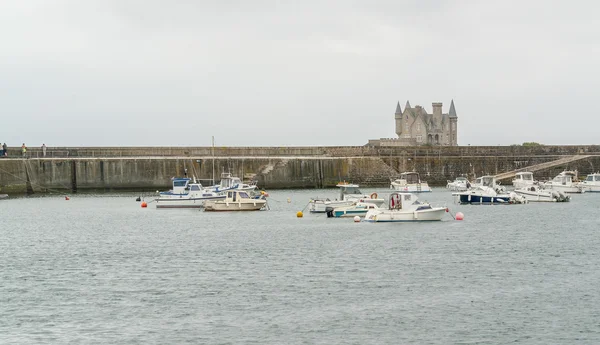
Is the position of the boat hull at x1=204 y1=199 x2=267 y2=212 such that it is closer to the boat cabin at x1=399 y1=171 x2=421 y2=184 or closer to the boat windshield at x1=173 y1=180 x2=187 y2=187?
the boat windshield at x1=173 y1=180 x2=187 y2=187

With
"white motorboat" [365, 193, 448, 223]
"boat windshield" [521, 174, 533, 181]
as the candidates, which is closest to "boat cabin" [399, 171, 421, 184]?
"boat windshield" [521, 174, 533, 181]

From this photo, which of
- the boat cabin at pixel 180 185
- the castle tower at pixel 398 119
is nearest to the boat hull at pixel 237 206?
the boat cabin at pixel 180 185

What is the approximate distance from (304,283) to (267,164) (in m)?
60.9

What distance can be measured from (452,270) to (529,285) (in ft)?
11.9

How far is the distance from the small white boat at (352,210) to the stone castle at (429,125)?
79.8m

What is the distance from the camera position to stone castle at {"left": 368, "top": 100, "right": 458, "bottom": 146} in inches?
5167

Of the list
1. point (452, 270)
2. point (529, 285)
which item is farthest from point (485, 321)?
point (452, 270)

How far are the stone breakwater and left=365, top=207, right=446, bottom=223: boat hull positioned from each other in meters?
39.0

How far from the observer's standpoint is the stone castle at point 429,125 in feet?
431

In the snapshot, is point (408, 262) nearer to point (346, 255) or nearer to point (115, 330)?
point (346, 255)

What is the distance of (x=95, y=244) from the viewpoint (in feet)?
129

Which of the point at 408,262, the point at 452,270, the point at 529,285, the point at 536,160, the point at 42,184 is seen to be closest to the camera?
the point at 529,285

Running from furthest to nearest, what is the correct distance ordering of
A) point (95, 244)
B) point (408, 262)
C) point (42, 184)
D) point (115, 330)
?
point (42, 184)
point (95, 244)
point (408, 262)
point (115, 330)

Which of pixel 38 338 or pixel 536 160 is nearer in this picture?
pixel 38 338
